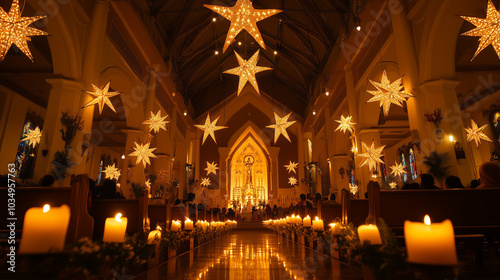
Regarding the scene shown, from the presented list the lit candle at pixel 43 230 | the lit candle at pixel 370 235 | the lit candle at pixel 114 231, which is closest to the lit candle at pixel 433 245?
the lit candle at pixel 370 235

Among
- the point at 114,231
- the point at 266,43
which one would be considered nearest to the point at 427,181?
the point at 114,231

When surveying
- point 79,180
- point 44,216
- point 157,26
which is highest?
point 157,26

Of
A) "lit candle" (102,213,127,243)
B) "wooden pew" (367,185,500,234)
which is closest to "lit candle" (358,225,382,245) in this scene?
"wooden pew" (367,185,500,234)

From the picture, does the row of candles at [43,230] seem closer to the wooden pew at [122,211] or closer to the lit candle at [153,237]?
the lit candle at [153,237]

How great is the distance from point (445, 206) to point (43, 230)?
13.8ft

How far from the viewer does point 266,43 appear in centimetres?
1988

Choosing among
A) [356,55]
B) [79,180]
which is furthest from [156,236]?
[356,55]

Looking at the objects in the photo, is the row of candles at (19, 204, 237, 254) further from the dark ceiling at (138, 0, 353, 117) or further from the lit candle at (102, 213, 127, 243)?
the dark ceiling at (138, 0, 353, 117)

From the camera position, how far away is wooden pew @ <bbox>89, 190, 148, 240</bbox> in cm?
400

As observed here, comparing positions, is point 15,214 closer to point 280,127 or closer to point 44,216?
point 44,216

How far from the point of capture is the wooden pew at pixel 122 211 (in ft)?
13.1

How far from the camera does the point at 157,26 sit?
15023mm

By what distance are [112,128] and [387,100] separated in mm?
15535

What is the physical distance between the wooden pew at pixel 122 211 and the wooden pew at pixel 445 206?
3.13m
